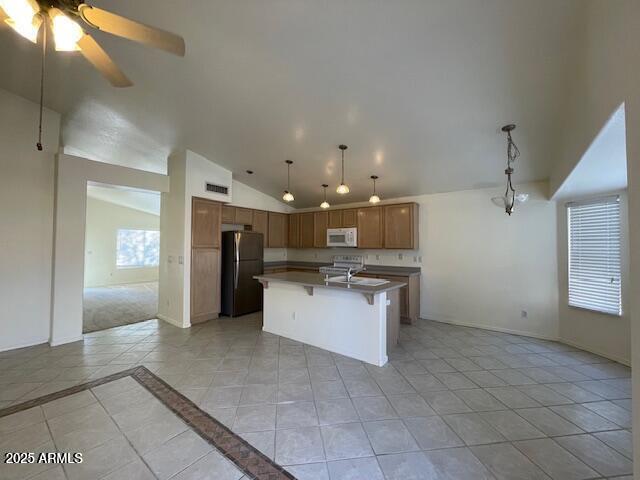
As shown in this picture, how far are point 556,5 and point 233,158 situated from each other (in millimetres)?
4071

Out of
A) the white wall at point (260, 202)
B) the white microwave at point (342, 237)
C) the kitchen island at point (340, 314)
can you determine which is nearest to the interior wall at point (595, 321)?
the kitchen island at point (340, 314)

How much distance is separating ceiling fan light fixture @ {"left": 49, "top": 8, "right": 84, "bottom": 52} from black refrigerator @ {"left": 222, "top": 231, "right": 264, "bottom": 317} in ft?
11.3

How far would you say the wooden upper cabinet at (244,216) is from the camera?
5.15m

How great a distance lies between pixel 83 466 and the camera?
1.54 metres

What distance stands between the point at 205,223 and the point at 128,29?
3.22 m

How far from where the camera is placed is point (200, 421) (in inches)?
76.3

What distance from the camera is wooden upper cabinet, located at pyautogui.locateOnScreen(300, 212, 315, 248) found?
5891 millimetres

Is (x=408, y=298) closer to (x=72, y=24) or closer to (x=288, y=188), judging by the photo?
(x=288, y=188)

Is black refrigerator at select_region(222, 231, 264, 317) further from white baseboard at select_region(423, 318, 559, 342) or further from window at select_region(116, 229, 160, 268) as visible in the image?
window at select_region(116, 229, 160, 268)

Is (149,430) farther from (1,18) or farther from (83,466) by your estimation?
(1,18)

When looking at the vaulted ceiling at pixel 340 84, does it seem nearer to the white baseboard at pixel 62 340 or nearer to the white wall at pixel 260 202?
the white wall at pixel 260 202

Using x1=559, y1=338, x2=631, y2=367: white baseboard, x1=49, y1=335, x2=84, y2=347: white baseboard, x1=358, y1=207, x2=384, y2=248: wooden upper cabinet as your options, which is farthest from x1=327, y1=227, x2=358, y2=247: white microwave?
x1=49, y1=335, x2=84, y2=347: white baseboard

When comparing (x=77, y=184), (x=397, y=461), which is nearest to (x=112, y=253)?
(x=77, y=184)

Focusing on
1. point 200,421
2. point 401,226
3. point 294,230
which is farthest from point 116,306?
point 401,226
